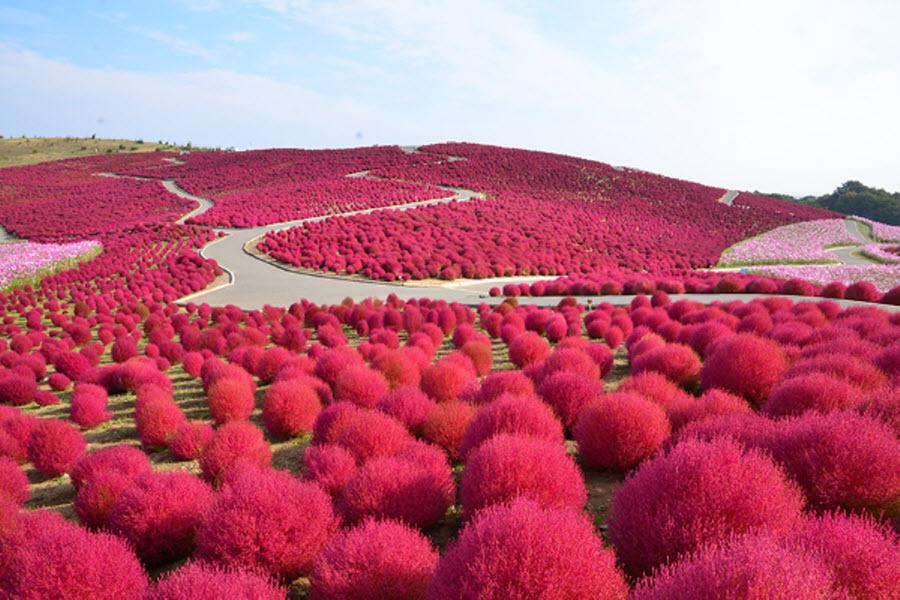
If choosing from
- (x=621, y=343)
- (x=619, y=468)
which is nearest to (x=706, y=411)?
(x=619, y=468)

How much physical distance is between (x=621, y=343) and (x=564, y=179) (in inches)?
1836

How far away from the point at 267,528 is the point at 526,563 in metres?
2.18

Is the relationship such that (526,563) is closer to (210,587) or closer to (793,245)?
(210,587)

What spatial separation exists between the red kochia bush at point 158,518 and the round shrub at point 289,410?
8.62 ft

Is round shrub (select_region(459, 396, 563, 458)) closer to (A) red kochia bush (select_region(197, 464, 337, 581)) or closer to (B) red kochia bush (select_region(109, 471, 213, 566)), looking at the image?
(A) red kochia bush (select_region(197, 464, 337, 581))

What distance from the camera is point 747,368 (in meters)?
6.29

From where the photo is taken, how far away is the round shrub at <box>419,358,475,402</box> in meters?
7.38

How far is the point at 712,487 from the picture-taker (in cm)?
294

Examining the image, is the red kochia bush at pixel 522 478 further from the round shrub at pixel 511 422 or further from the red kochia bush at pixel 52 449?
the red kochia bush at pixel 52 449

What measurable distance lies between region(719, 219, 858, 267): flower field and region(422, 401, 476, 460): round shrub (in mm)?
31861

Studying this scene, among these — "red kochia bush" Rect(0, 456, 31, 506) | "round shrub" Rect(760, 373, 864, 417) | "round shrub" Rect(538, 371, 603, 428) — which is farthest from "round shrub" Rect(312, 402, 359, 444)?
"round shrub" Rect(760, 373, 864, 417)

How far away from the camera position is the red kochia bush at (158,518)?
171 inches

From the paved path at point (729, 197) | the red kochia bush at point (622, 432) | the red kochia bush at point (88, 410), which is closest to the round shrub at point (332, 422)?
the red kochia bush at point (622, 432)

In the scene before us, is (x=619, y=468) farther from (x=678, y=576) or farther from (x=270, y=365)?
(x=270, y=365)
